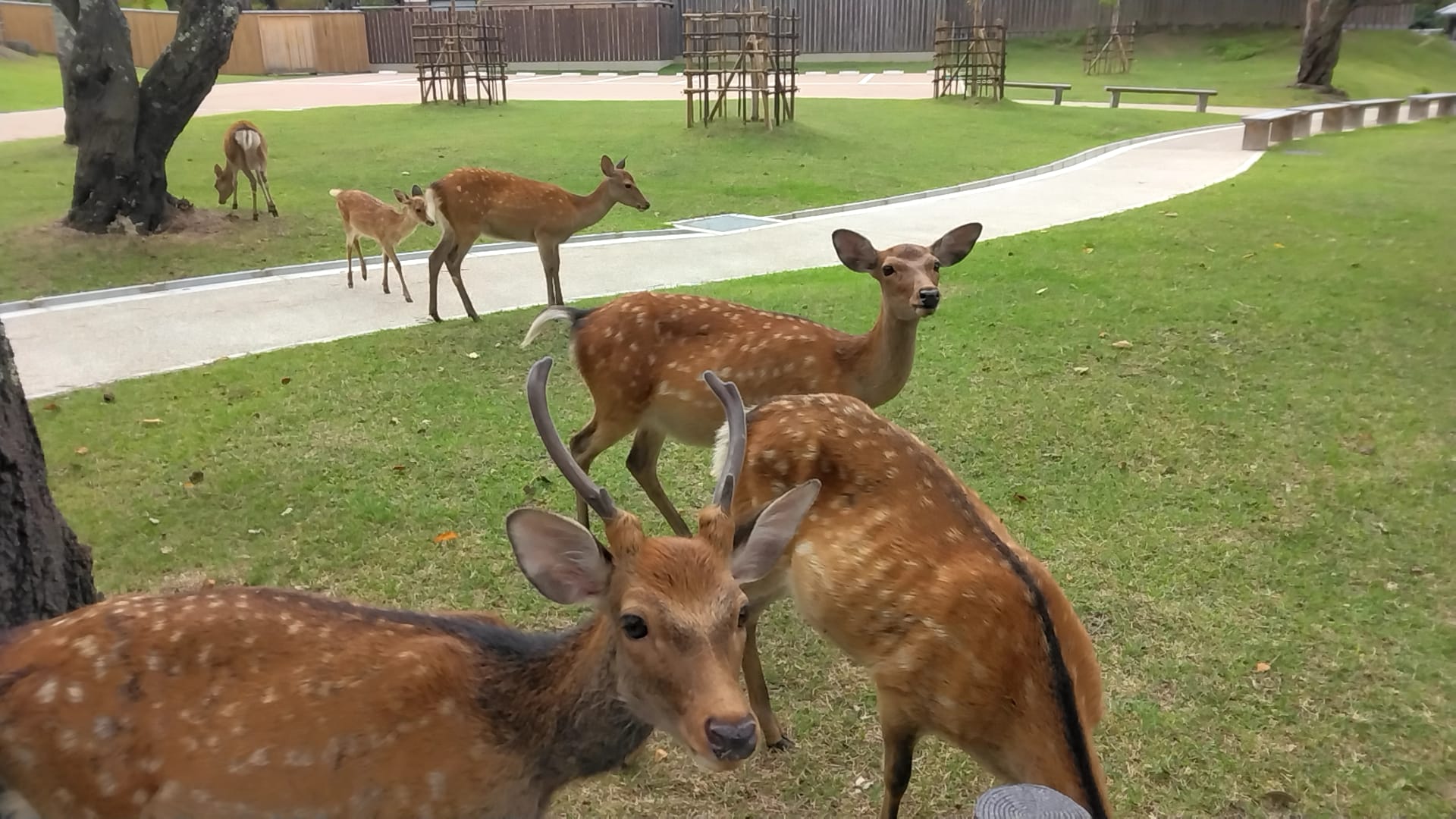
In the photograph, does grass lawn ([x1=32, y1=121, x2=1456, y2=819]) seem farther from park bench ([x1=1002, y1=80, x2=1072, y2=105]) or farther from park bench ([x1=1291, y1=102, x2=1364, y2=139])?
park bench ([x1=1002, y1=80, x2=1072, y2=105])

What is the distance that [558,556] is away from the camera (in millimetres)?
2346

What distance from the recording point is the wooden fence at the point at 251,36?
3372cm

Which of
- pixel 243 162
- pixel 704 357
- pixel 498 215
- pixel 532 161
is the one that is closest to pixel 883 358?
pixel 704 357

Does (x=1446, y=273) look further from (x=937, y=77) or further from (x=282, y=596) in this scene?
(x=937, y=77)

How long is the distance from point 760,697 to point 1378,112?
77.9 ft

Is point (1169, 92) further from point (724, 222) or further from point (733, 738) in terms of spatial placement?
point (733, 738)

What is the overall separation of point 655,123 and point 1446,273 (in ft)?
42.2

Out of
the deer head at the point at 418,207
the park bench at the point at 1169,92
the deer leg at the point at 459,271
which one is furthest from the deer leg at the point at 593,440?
the park bench at the point at 1169,92

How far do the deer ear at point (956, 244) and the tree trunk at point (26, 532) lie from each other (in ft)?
12.3

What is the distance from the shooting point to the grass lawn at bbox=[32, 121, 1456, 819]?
3305mm

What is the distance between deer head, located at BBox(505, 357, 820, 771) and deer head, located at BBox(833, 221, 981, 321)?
2321mm

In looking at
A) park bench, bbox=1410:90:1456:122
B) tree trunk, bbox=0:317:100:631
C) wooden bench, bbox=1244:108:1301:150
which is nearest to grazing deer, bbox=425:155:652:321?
tree trunk, bbox=0:317:100:631

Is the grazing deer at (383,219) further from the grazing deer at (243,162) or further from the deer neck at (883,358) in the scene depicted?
the deer neck at (883,358)

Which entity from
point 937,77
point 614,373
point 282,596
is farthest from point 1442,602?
point 937,77
